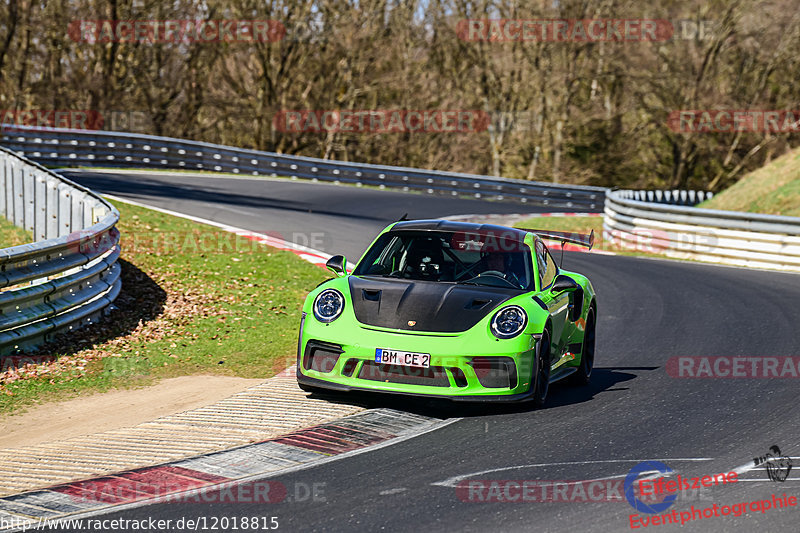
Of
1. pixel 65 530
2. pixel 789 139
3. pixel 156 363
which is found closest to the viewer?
pixel 65 530

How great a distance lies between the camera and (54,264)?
33.1 ft

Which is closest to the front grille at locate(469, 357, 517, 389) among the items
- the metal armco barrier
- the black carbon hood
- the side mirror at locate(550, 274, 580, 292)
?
the black carbon hood

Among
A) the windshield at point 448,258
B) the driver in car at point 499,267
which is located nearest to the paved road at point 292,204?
the windshield at point 448,258

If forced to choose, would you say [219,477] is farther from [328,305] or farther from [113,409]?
[113,409]

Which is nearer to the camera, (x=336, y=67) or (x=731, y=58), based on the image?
(x=336, y=67)

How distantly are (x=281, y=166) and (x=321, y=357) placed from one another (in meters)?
24.3

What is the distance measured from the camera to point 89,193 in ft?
46.4

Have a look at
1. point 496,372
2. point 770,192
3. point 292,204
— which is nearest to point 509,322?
point 496,372

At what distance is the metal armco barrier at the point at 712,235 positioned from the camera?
61.0 feet

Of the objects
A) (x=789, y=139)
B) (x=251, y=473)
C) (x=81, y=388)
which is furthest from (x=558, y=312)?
(x=789, y=139)

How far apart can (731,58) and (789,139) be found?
4851 mm

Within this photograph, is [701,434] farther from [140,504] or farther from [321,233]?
[321,233]

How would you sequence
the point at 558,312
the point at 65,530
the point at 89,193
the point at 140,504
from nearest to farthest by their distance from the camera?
the point at 65,530, the point at 140,504, the point at 558,312, the point at 89,193

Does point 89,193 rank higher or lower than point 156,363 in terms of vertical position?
higher
